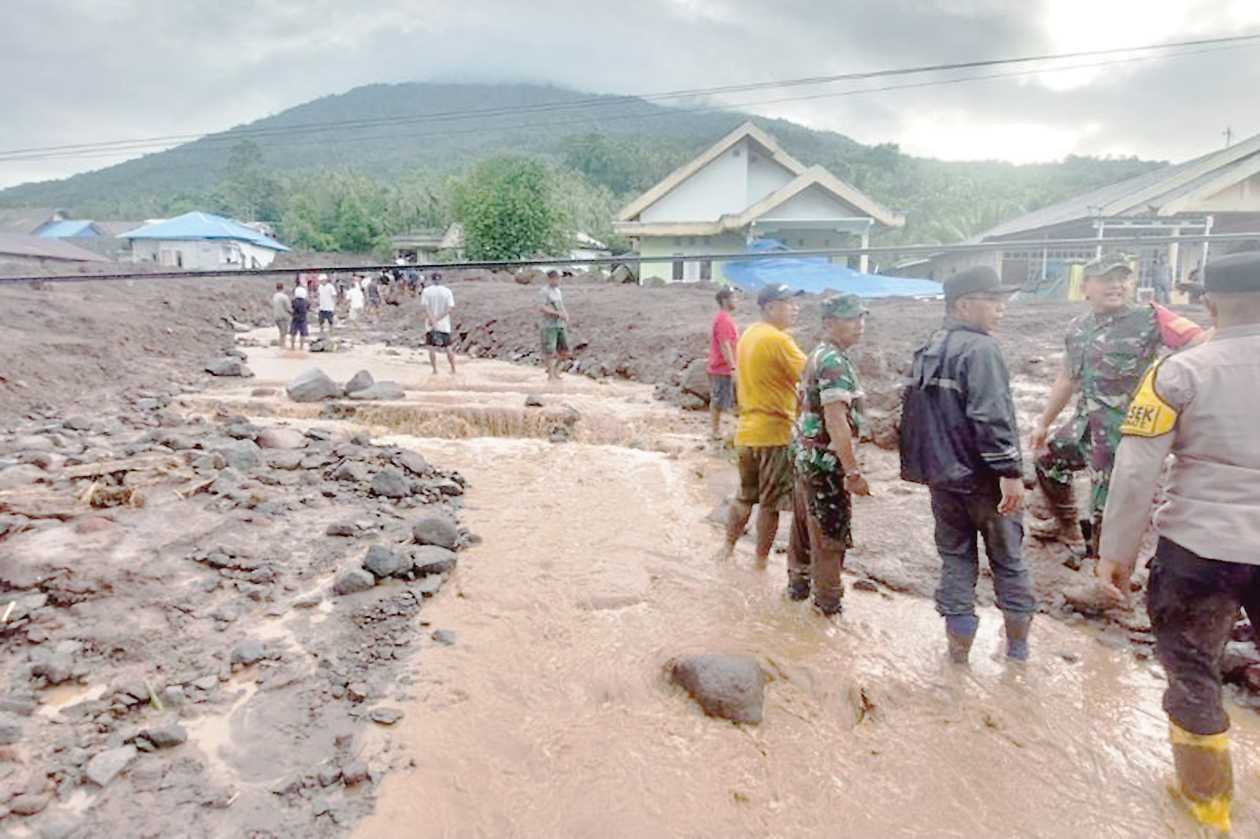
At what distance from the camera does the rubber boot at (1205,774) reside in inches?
104

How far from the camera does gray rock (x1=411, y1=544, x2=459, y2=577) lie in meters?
5.04

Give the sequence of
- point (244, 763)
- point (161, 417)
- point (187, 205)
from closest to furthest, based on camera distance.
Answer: point (244, 763) < point (161, 417) < point (187, 205)

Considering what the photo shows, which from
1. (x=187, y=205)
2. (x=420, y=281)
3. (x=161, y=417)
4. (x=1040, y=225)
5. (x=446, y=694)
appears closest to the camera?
(x=446, y=694)

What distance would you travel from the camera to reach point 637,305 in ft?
56.6

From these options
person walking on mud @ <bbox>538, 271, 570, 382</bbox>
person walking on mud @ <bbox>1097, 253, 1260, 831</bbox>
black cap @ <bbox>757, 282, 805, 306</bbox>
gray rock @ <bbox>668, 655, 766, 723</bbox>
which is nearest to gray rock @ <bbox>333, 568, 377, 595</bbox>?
gray rock @ <bbox>668, 655, 766, 723</bbox>

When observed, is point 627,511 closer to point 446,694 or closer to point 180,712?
point 446,694

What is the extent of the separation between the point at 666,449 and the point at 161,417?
6205 millimetres

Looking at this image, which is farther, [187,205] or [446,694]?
[187,205]

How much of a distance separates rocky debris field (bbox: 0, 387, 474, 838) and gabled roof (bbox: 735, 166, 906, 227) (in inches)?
642

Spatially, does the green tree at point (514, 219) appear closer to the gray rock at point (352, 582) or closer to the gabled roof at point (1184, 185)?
the gabled roof at point (1184, 185)

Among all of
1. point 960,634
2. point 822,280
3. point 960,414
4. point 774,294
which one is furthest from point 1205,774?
point 822,280

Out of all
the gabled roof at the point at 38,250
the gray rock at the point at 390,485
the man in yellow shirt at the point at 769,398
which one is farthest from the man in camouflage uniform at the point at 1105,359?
the gabled roof at the point at 38,250

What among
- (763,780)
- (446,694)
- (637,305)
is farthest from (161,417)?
(637,305)

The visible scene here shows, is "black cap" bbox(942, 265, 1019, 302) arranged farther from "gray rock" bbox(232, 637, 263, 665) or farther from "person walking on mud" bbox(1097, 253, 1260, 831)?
"gray rock" bbox(232, 637, 263, 665)
